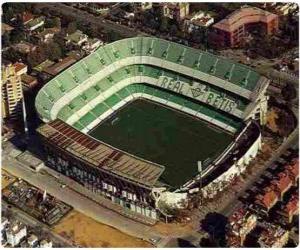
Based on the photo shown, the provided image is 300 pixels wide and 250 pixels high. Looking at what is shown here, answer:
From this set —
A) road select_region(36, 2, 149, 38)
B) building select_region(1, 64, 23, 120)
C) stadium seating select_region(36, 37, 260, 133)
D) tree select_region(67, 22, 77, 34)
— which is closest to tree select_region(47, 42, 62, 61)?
tree select_region(67, 22, 77, 34)

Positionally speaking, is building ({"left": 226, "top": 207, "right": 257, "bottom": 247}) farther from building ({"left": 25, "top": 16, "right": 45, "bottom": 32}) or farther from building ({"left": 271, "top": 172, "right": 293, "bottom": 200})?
building ({"left": 25, "top": 16, "right": 45, "bottom": 32})

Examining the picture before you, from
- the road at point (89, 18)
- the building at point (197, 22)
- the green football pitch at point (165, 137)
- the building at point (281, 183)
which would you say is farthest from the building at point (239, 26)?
the building at point (281, 183)

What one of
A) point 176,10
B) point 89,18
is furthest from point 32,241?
point 89,18

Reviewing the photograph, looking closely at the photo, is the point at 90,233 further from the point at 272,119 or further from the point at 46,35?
the point at 46,35

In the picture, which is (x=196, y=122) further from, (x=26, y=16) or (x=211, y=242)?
(x=26, y=16)

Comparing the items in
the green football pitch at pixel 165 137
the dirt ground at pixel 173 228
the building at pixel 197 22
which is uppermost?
the building at pixel 197 22

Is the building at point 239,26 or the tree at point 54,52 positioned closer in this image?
the tree at point 54,52

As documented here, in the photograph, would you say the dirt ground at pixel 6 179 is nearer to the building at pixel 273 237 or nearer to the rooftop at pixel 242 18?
the building at pixel 273 237
